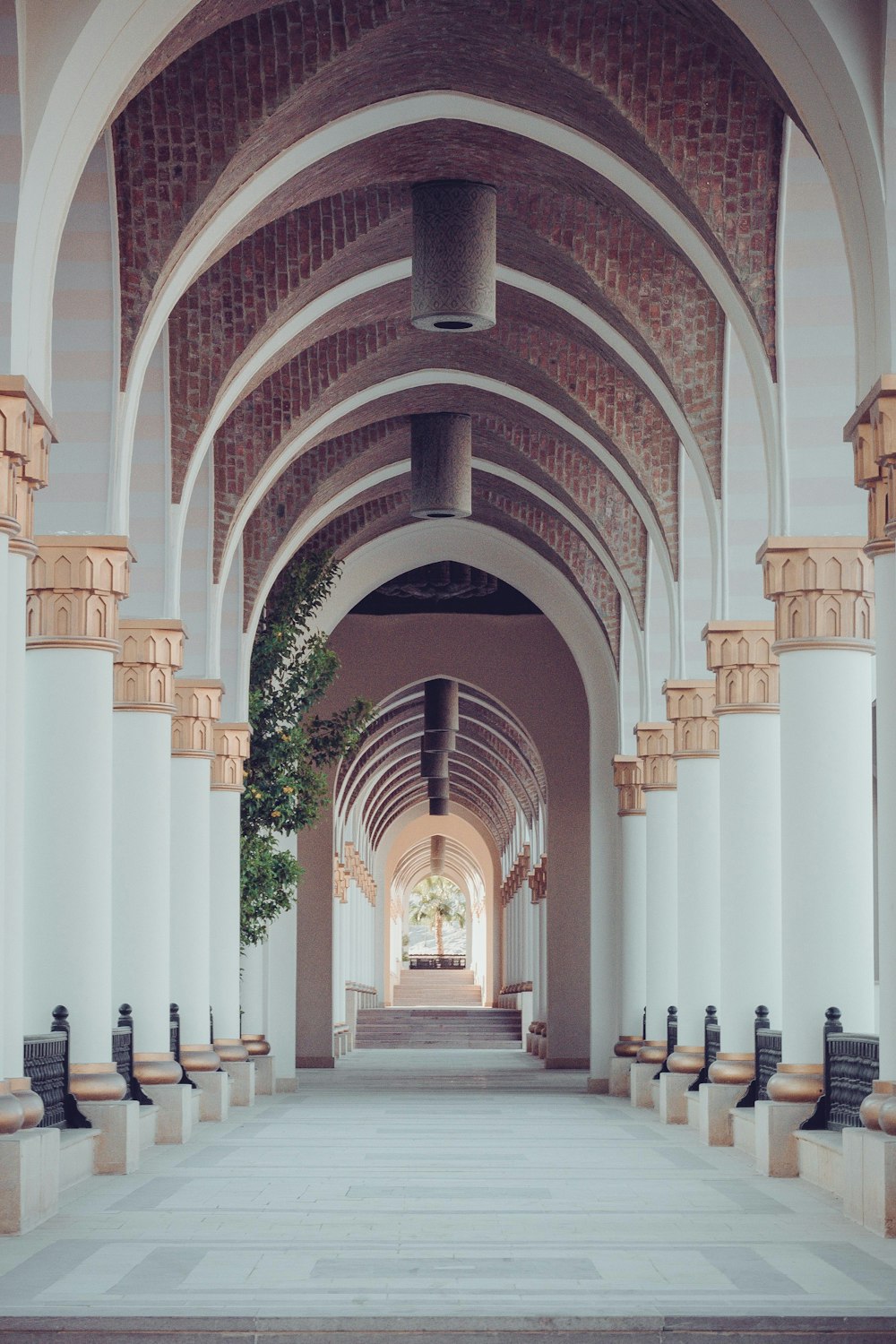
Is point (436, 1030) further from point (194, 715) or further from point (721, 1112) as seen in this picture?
point (721, 1112)

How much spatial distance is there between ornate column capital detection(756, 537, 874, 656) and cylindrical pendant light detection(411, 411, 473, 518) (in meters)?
5.66

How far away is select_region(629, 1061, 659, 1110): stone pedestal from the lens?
17.7 metres

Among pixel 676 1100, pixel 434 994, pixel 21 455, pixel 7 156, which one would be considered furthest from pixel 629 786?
pixel 434 994

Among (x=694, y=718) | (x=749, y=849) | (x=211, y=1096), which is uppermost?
(x=694, y=718)

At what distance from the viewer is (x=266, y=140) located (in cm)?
1095

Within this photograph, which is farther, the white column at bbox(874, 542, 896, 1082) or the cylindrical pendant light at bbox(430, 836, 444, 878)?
the cylindrical pendant light at bbox(430, 836, 444, 878)

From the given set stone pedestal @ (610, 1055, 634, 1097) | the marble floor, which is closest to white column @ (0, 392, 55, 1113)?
the marble floor

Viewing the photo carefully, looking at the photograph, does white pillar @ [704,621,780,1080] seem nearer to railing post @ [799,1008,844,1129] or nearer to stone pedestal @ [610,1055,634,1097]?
railing post @ [799,1008,844,1129]

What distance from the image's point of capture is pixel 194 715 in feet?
50.5

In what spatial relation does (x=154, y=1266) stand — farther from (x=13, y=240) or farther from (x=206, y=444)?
(x=206, y=444)

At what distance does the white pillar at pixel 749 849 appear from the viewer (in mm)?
12742

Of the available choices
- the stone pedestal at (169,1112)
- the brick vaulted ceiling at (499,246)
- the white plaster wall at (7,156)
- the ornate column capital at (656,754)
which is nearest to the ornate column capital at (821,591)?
the brick vaulted ceiling at (499,246)

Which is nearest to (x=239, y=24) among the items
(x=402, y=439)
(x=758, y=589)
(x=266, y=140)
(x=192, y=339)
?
(x=266, y=140)

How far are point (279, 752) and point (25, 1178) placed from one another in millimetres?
10480
